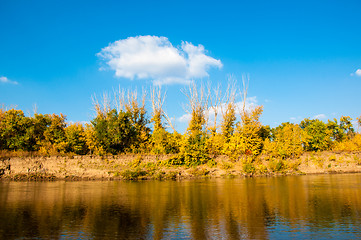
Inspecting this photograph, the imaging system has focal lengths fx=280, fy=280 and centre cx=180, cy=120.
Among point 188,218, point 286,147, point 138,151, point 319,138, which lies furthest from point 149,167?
point 319,138

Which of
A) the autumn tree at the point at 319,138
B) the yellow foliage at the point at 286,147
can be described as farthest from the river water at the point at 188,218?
the autumn tree at the point at 319,138

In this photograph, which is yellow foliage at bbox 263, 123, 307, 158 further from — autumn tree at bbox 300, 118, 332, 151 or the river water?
the river water

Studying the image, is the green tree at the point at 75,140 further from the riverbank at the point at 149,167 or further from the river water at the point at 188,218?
the river water at the point at 188,218

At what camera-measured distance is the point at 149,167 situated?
46.5m

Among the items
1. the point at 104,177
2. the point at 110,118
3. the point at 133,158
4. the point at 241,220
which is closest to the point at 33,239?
the point at 241,220

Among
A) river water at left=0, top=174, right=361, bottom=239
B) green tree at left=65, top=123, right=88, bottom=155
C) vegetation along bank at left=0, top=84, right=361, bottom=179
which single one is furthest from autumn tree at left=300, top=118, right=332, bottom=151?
green tree at left=65, top=123, right=88, bottom=155

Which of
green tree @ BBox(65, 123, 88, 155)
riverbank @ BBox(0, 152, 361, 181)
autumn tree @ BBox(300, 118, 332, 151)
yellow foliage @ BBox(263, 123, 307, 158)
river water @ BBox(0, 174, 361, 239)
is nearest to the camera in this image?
river water @ BBox(0, 174, 361, 239)

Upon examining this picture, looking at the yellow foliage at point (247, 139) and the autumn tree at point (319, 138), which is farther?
the autumn tree at point (319, 138)

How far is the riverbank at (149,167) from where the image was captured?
44719mm

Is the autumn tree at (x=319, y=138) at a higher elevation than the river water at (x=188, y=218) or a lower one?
higher

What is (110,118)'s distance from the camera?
52.4 m

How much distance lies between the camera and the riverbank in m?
44.7

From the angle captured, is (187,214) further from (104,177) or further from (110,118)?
(110,118)

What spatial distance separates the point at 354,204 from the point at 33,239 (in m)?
17.9
